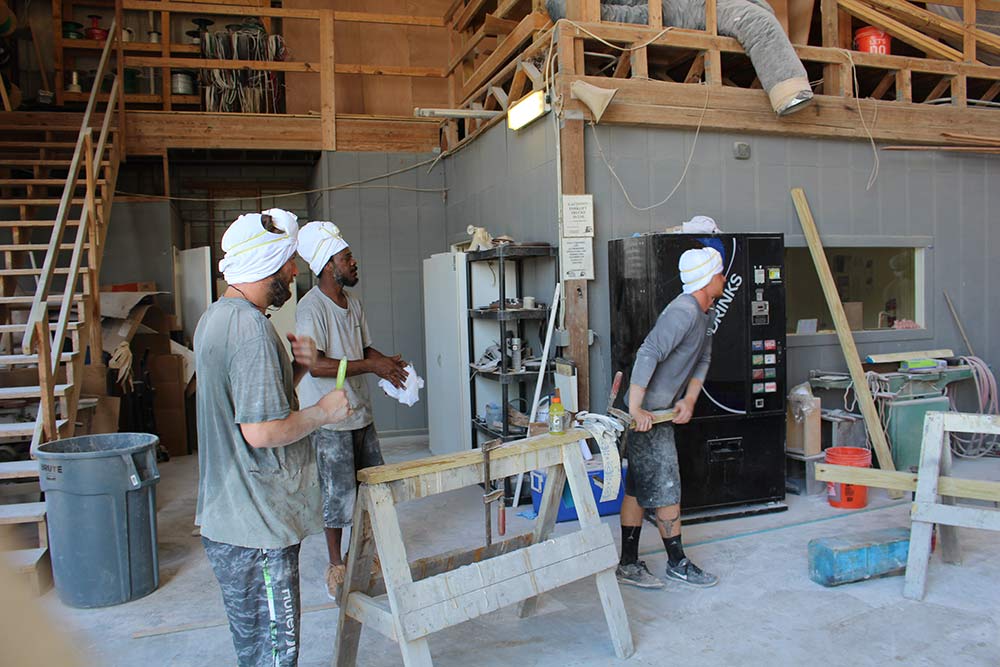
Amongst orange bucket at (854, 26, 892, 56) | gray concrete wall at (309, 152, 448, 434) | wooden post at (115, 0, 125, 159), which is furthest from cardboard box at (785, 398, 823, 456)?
wooden post at (115, 0, 125, 159)

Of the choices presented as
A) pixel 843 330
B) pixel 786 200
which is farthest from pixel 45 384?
pixel 843 330

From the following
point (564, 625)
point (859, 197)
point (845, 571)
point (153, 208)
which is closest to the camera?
point (564, 625)

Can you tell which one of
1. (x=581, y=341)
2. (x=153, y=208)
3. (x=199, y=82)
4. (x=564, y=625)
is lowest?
(x=564, y=625)

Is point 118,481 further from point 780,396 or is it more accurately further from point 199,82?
point 199,82

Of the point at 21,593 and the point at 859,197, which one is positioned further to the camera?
the point at 859,197

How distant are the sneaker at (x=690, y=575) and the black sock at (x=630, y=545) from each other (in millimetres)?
195

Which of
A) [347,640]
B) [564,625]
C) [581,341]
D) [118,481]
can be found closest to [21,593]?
[347,640]

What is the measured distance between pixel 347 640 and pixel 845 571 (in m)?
2.51

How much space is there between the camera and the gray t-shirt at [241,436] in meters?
2.18

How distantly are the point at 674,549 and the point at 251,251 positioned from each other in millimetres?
2700

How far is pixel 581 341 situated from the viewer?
5359mm

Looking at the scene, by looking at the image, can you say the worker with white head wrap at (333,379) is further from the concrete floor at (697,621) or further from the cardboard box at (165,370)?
the cardboard box at (165,370)

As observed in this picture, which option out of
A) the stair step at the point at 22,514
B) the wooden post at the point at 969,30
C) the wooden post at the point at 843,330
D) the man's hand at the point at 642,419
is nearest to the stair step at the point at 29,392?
the stair step at the point at 22,514

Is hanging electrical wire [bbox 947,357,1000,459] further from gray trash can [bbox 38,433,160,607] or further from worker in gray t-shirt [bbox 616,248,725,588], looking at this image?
gray trash can [bbox 38,433,160,607]
